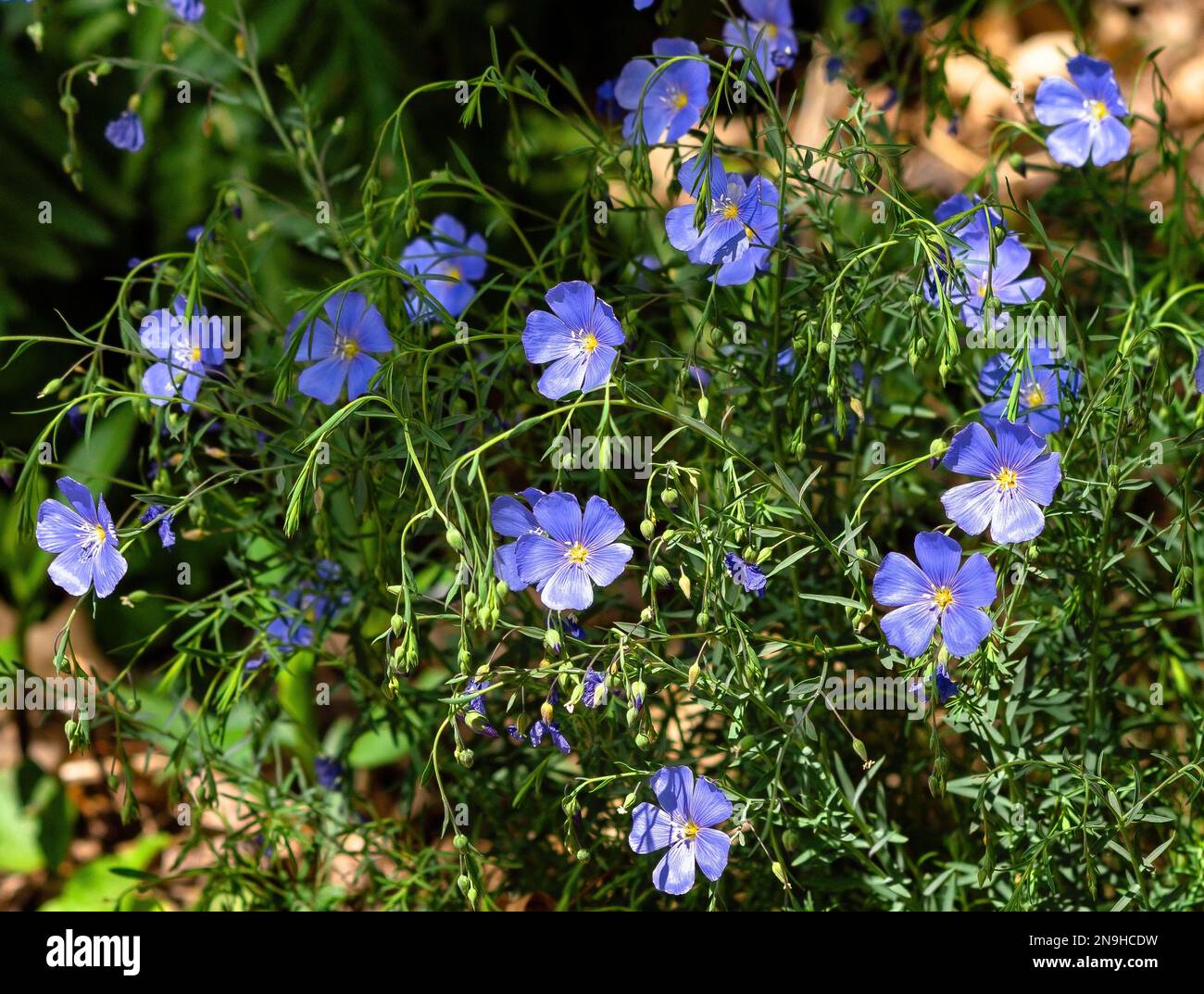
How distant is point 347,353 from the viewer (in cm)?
109

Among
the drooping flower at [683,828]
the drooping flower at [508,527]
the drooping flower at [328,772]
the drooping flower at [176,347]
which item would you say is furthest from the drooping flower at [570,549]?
the drooping flower at [328,772]

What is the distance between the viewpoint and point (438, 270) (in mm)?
1420

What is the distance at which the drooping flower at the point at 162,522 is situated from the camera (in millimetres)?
1000

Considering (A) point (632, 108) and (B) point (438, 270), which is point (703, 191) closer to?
(A) point (632, 108)

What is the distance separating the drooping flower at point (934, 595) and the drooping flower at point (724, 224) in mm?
261

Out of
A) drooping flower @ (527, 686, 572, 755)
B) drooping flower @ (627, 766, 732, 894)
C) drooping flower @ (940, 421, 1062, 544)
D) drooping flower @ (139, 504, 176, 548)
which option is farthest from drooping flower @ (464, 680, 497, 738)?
drooping flower @ (940, 421, 1062, 544)

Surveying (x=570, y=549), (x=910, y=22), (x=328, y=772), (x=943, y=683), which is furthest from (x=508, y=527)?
(x=910, y=22)

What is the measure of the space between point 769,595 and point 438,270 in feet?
1.77

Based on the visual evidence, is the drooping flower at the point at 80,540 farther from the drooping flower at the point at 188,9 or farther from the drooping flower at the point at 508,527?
the drooping flower at the point at 188,9

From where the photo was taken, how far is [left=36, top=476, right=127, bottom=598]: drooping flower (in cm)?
96

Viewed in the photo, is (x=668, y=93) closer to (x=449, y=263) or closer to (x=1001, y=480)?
(x=449, y=263)

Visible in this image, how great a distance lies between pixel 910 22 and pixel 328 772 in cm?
112

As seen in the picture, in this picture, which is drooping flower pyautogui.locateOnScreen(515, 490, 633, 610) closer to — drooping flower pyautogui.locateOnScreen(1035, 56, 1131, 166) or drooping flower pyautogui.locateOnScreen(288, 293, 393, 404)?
drooping flower pyautogui.locateOnScreen(288, 293, 393, 404)

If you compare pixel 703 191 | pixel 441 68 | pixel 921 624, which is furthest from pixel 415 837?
pixel 441 68
